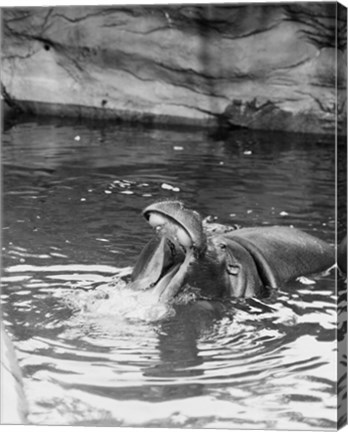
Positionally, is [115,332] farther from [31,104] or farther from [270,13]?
[31,104]

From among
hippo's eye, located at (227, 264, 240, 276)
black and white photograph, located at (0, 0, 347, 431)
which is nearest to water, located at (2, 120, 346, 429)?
black and white photograph, located at (0, 0, 347, 431)

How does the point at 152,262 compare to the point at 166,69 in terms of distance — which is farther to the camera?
the point at 166,69

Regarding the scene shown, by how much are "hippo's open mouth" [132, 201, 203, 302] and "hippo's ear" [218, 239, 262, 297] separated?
24 cm

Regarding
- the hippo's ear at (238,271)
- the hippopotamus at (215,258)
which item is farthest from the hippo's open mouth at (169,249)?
the hippo's ear at (238,271)

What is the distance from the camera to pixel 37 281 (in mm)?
5184

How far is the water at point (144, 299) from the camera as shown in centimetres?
398

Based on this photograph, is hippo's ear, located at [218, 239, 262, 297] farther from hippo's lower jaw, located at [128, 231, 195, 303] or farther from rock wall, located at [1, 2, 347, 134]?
rock wall, located at [1, 2, 347, 134]

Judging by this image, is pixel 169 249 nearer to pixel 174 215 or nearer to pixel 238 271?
pixel 174 215

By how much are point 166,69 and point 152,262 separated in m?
2.27

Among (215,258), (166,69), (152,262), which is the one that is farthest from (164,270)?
(166,69)

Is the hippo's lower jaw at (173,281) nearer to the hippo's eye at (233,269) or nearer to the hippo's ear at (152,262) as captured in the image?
the hippo's ear at (152,262)

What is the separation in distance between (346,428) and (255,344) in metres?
0.77

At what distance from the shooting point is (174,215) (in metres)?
4.68

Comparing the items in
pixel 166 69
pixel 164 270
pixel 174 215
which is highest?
pixel 166 69
